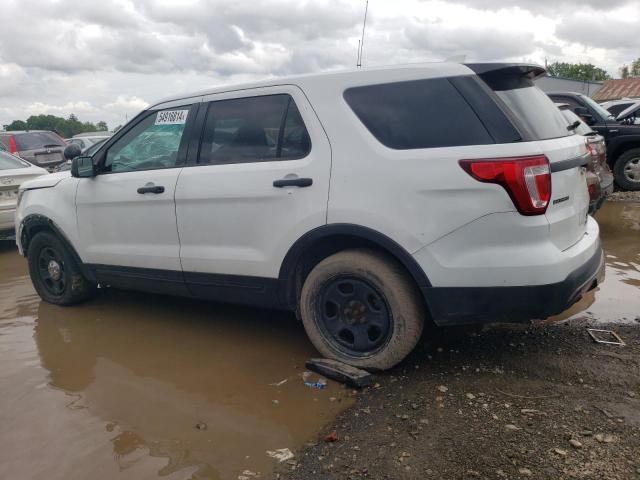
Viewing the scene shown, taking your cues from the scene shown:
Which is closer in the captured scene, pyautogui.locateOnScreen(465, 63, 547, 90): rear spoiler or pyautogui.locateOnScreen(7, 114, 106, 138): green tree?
pyautogui.locateOnScreen(465, 63, 547, 90): rear spoiler

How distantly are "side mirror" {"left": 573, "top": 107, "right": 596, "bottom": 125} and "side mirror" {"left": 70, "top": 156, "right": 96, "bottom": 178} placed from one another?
7631 mm

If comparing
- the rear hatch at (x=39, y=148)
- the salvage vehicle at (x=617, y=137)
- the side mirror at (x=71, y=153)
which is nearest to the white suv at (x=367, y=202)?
the side mirror at (x=71, y=153)

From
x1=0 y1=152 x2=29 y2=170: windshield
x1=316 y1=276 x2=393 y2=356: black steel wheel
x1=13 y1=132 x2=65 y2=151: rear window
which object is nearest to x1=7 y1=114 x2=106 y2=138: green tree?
x1=13 y1=132 x2=65 y2=151: rear window

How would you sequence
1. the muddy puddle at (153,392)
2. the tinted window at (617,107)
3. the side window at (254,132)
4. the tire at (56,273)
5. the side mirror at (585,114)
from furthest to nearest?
the tinted window at (617,107)
the side mirror at (585,114)
the tire at (56,273)
the side window at (254,132)
the muddy puddle at (153,392)

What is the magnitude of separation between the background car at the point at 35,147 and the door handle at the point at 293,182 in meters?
12.1

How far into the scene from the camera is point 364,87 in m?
3.50

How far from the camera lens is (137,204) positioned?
445 centimetres

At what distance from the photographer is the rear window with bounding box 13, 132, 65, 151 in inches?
551

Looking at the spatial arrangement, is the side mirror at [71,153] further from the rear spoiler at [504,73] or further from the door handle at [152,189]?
the rear spoiler at [504,73]

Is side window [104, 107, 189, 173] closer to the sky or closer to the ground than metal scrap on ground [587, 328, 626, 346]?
closer to the sky

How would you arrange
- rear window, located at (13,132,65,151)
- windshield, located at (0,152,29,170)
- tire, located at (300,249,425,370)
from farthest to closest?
rear window, located at (13,132,65,151), windshield, located at (0,152,29,170), tire, located at (300,249,425,370)

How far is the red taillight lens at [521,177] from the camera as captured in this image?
117 inches

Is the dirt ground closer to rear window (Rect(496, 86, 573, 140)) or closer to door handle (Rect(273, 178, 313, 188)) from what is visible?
door handle (Rect(273, 178, 313, 188))

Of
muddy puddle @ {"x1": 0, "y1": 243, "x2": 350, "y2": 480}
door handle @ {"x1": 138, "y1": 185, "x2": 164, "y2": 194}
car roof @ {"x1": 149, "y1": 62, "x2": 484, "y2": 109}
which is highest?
car roof @ {"x1": 149, "y1": 62, "x2": 484, "y2": 109}
